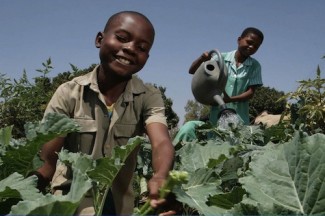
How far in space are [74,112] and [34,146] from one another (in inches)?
30.1

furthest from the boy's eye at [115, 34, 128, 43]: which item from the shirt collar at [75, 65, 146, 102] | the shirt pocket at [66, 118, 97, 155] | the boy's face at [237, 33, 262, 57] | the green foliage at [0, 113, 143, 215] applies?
the boy's face at [237, 33, 262, 57]

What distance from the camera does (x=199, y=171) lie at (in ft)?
4.20

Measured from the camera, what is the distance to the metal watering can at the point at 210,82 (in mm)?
3723

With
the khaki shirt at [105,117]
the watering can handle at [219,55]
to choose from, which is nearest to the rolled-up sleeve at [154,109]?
the khaki shirt at [105,117]

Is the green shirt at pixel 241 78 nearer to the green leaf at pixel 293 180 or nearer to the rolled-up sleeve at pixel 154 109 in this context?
the rolled-up sleeve at pixel 154 109

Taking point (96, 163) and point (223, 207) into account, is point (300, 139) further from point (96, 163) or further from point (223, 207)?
point (96, 163)

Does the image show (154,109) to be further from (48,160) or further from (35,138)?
(35,138)

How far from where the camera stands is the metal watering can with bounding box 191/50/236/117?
147 inches

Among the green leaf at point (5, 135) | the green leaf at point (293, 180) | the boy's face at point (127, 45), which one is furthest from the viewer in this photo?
the boy's face at point (127, 45)

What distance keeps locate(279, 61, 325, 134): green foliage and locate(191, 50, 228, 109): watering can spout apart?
558 mm

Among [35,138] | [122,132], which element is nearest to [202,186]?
[35,138]

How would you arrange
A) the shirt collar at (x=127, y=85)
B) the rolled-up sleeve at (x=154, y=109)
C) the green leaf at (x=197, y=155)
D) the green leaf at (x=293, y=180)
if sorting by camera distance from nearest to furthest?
1. the green leaf at (x=293, y=180)
2. the green leaf at (x=197, y=155)
3. the rolled-up sleeve at (x=154, y=109)
4. the shirt collar at (x=127, y=85)

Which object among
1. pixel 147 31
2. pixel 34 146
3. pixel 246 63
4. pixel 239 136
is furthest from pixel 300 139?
pixel 246 63

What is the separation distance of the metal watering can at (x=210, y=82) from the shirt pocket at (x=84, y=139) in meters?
1.88
